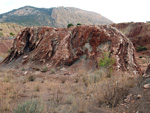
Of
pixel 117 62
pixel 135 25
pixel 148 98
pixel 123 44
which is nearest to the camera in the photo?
pixel 148 98

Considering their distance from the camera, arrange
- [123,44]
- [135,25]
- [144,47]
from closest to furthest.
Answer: [123,44]
[144,47]
[135,25]

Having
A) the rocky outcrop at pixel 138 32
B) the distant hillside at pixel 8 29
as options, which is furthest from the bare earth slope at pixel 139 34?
the distant hillside at pixel 8 29

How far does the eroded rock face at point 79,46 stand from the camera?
11.2m

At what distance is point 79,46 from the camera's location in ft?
41.0

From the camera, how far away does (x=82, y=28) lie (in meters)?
12.9

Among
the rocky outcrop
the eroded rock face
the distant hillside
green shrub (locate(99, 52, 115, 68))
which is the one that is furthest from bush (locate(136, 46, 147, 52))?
the distant hillside

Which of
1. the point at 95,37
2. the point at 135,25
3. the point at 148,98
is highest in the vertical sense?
the point at 135,25

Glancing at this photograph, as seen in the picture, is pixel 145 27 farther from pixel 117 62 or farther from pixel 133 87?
pixel 133 87

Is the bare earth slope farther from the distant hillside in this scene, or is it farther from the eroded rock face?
the distant hillside

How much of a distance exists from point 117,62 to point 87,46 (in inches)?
125

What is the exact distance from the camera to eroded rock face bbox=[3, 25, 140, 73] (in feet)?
36.7

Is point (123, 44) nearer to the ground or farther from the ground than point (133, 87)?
farther from the ground

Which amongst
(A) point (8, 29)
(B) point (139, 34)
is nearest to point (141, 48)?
(B) point (139, 34)

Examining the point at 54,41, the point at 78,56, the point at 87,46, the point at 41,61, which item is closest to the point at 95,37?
the point at 87,46
